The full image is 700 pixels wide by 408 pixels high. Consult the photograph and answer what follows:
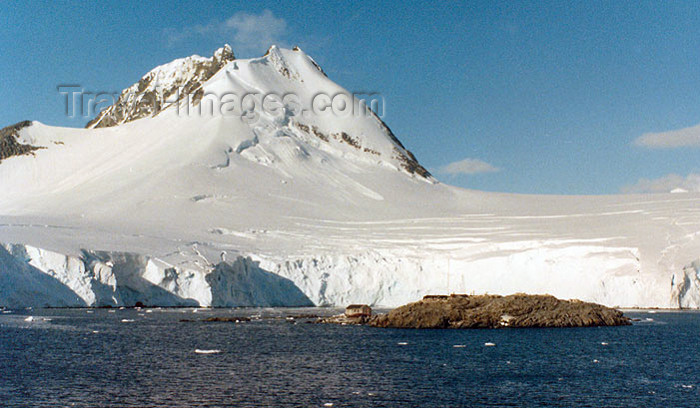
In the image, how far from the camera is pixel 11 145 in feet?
313

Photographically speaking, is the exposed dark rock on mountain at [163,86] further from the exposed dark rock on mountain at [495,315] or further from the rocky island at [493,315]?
the exposed dark rock on mountain at [495,315]

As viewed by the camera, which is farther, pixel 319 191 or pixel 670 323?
pixel 319 191

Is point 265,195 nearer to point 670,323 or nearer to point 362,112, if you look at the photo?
point 362,112

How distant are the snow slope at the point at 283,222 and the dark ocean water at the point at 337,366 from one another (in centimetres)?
1023

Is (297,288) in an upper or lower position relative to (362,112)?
lower

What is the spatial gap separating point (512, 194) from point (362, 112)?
24.2 meters

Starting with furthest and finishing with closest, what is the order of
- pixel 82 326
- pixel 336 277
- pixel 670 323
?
pixel 336 277 → pixel 670 323 → pixel 82 326

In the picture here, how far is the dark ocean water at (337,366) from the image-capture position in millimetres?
20594

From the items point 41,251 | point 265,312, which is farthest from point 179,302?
point 41,251

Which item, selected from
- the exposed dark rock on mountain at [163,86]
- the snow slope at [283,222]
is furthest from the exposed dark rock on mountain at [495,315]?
the exposed dark rock on mountain at [163,86]

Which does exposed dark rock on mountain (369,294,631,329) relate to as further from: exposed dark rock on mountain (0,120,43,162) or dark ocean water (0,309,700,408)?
exposed dark rock on mountain (0,120,43,162)

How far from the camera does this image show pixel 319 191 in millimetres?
83375

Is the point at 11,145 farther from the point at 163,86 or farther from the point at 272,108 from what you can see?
the point at 272,108

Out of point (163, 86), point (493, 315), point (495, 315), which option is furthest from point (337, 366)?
point (163, 86)
